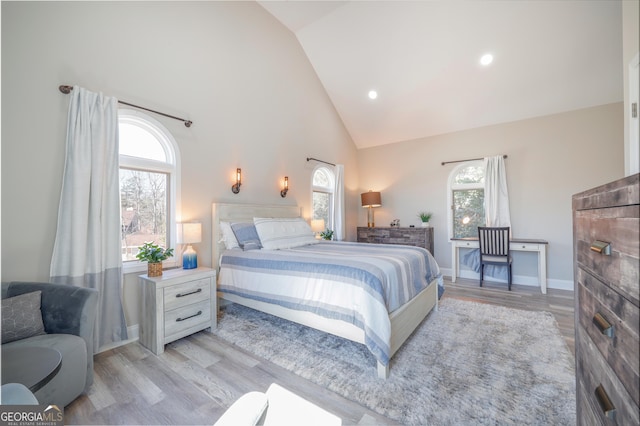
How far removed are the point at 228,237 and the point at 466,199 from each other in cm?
437

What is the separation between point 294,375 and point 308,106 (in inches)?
170

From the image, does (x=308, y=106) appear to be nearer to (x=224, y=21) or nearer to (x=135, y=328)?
(x=224, y=21)

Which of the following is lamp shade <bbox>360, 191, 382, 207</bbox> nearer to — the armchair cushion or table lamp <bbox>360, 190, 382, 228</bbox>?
table lamp <bbox>360, 190, 382, 228</bbox>

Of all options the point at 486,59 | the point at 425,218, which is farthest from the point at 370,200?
the point at 486,59

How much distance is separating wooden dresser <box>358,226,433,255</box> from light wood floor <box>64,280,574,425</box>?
8.27 ft

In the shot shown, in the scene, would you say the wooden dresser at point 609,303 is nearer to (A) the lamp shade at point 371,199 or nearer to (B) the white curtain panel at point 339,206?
(B) the white curtain panel at point 339,206

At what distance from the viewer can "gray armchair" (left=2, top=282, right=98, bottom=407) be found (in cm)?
154

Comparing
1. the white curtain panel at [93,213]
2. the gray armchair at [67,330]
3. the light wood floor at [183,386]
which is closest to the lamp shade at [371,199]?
the light wood floor at [183,386]

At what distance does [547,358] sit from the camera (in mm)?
2096

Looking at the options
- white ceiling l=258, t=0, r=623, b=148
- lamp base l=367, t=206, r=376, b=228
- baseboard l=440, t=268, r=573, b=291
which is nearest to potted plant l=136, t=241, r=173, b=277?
white ceiling l=258, t=0, r=623, b=148

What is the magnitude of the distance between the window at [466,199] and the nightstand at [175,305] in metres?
4.50

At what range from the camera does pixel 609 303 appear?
0.75 meters

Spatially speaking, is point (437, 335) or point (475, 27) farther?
point (475, 27)

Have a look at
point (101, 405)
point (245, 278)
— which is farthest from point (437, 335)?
point (101, 405)
